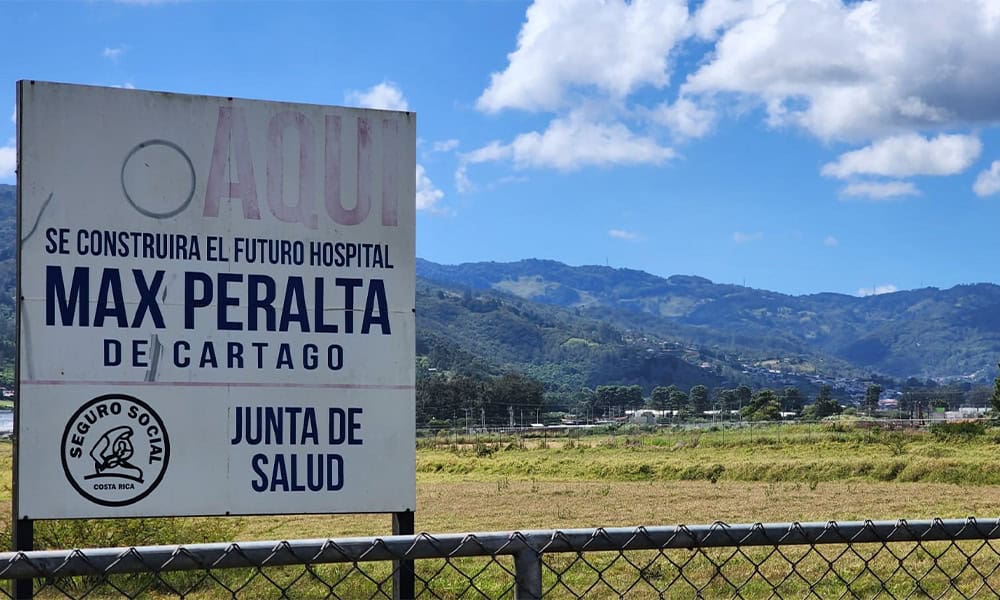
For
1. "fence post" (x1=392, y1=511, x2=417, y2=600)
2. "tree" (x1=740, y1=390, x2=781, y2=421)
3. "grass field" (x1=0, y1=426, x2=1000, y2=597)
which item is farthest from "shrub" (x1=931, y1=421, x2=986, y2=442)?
"tree" (x1=740, y1=390, x2=781, y2=421)

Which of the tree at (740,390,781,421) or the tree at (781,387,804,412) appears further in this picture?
the tree at (781,387,804,412)

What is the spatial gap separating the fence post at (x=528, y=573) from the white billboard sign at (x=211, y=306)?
1515 mm

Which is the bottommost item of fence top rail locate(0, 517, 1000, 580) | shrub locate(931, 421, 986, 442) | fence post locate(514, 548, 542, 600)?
shrub locate(931, 421, 986, 442)

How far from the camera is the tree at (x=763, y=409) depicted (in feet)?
477

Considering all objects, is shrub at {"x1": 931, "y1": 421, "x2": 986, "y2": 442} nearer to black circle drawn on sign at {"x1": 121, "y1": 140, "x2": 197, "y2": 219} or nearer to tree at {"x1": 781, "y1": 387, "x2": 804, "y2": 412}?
black circle drawn on sign at {"x1": 121, "y1": 140, "x2": 197, "y2": 219}

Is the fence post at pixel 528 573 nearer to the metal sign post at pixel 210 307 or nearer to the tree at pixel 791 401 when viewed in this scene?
the metal sign post at pixel 210 307

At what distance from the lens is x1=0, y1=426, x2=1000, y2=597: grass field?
58.7ft

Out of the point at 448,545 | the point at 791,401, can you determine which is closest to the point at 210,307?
the point at 448,545

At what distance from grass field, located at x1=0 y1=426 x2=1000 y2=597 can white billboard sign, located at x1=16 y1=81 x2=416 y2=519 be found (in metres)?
6.25

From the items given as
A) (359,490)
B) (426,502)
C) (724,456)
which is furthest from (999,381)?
(359,490)

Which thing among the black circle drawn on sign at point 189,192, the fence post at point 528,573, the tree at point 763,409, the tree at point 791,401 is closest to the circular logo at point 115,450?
the black circle drawn on sign at point 189,192

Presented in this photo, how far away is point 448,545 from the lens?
11.1ft

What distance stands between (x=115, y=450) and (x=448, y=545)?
195 cm

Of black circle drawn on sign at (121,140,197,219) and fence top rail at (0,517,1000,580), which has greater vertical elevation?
black circle drawn on sign at (121,140,197,219)
